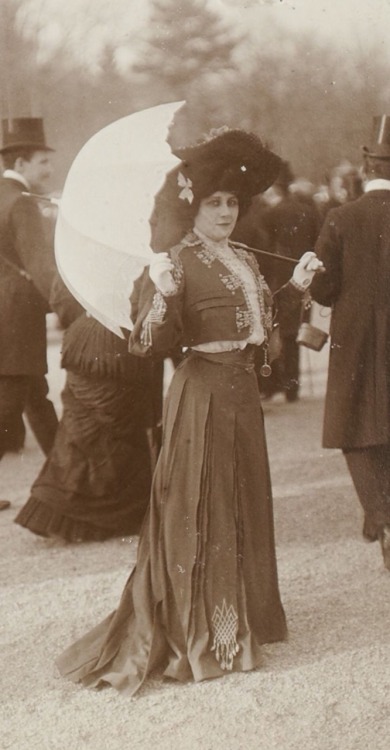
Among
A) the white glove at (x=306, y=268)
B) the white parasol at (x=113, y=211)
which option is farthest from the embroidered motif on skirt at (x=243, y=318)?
the white parasol at (x=113, y=211)

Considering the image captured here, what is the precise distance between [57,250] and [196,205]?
3.53 feet

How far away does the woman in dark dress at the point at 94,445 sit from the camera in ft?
14.9

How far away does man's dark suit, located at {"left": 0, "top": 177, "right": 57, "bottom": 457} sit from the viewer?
4820mm

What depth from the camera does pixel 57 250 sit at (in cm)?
400

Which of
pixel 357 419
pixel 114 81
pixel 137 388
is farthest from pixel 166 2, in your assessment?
pixel 357 419

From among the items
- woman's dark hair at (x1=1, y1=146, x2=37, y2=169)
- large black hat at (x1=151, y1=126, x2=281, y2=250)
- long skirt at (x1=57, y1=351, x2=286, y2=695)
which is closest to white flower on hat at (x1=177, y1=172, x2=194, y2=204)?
large black hat at (x1=151, y1=126, x2=281, y2=250)

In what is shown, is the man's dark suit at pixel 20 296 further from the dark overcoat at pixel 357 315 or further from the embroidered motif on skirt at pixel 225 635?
the embroidered motif on skirt at pixel 225 635

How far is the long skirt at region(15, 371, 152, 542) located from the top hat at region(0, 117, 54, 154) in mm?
1240

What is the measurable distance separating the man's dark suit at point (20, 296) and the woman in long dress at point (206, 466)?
68.2 inches

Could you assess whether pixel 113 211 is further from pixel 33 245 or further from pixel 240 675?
pixel 240 675

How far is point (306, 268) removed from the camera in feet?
10.4

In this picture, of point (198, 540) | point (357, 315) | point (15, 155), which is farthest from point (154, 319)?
point (15, 155)

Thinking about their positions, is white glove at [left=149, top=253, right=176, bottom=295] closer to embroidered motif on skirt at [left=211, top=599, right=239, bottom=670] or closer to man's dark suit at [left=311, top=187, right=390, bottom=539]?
embroidered motif on skirt at [left=211, top=599, right=239, bottom=670]

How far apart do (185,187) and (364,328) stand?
1.55m
